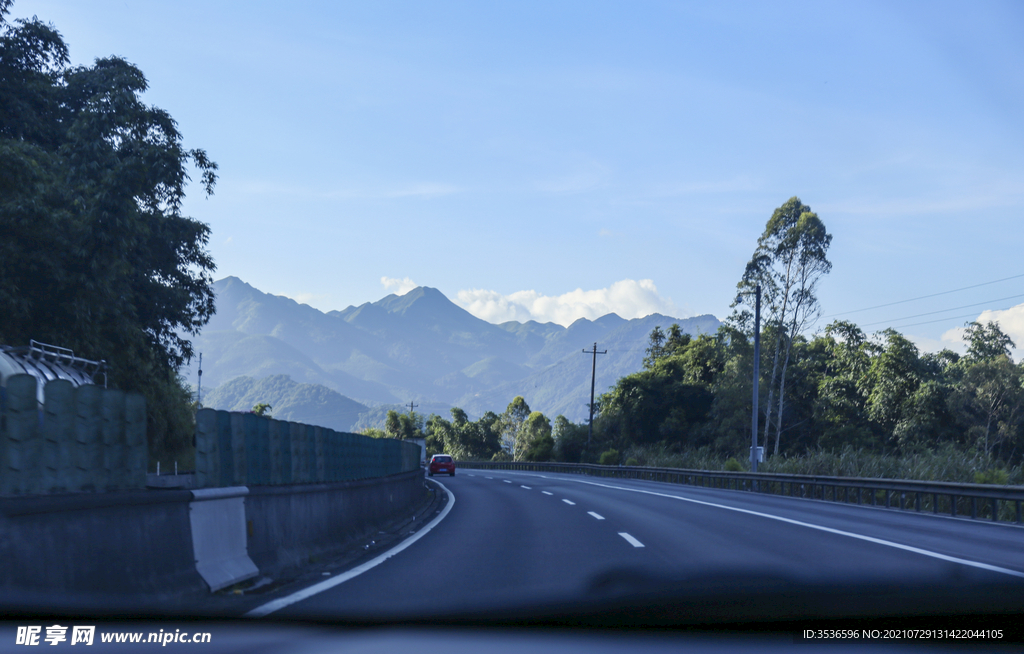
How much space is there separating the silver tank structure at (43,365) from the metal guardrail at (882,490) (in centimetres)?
1708

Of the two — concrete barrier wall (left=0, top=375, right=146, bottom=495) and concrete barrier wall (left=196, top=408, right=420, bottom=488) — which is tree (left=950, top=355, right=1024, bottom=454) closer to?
concrete barrier wall (left=196, top=408, right=420, bottom=488)

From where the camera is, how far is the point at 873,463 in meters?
28.6

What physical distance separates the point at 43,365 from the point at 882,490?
21.6 m

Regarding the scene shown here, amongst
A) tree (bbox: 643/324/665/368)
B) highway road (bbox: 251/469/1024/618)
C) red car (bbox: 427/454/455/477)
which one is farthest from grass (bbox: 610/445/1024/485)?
tree (bbox: 643/324/665/368)

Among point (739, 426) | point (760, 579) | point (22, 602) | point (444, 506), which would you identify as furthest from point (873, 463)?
point (739, 426)

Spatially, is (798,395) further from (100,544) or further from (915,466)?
(100,544)

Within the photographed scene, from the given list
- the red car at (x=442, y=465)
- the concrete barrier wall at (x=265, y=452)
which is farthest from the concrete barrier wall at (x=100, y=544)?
the red car at (x=442, y=465)

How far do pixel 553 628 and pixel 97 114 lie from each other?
79.7 ft

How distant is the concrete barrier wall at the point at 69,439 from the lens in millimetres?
5895

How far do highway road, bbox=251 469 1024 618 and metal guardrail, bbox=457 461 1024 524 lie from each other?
1.06 metres

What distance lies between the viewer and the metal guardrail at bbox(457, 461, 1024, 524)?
1762 cm

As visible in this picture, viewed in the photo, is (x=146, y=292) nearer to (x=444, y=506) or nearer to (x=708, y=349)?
(x=444, y=506)

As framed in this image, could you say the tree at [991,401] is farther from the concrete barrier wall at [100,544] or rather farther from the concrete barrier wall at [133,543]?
the concrete barrier wall at [100,544]

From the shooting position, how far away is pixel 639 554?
1059 cm
